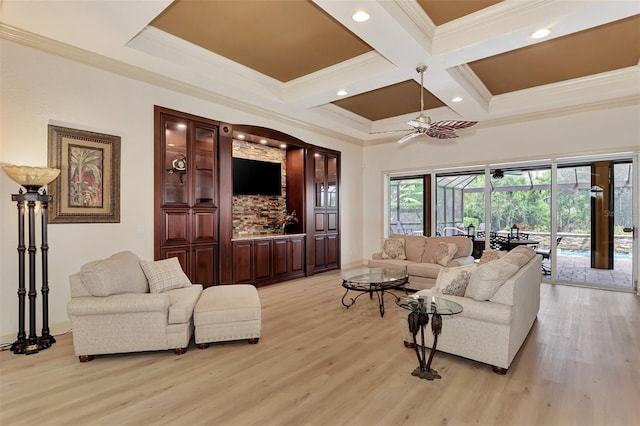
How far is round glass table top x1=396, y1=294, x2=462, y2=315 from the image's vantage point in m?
2.77

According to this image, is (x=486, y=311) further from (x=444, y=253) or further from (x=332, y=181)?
(x=332, y=181)

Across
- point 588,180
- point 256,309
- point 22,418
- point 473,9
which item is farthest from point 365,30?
point 588,180

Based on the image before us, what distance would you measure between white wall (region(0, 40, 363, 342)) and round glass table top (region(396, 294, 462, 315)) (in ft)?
11.7

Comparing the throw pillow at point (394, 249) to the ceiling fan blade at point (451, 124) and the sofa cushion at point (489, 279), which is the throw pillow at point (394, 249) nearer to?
the ceiling fan blade at point (451, 124)

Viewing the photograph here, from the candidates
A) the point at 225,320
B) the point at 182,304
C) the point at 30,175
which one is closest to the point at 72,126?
the point at 30,175

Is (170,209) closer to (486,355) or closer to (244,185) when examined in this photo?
Result: (244,185)

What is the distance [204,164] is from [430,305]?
4.02 meters

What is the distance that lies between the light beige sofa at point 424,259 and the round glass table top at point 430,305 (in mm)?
2351

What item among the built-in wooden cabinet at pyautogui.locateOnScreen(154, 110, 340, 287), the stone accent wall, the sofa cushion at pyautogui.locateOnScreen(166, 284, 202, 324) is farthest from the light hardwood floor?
the stone accent wall

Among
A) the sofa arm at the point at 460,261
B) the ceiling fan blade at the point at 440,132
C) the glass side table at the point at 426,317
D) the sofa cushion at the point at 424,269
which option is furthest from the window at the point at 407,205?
the glass side table at the point at 426,317

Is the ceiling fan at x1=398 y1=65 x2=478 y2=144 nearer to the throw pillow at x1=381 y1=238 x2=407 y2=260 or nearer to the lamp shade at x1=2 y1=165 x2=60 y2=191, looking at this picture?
the throw pillow at x1=381 y1=238 x2=407 y2=260

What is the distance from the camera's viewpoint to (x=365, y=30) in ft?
11.1

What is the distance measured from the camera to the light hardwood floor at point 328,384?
229cm

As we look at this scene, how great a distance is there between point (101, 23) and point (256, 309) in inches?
129
